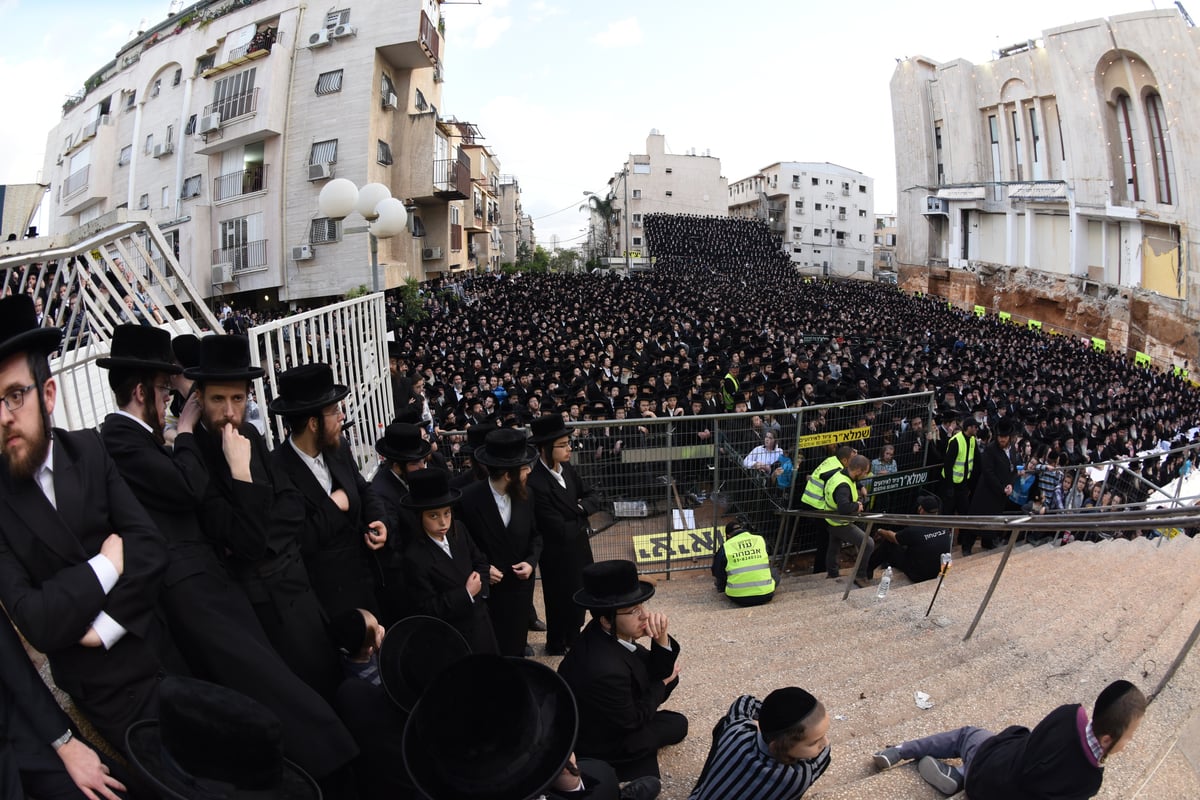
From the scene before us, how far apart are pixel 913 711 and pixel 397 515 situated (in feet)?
9.68

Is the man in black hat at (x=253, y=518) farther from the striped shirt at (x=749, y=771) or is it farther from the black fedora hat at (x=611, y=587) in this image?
the striped shirt at (x=749, y=771)

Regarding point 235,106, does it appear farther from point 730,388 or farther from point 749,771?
point 749,771

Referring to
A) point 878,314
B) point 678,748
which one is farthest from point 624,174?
point 678,748

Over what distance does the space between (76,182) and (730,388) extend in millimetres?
32015

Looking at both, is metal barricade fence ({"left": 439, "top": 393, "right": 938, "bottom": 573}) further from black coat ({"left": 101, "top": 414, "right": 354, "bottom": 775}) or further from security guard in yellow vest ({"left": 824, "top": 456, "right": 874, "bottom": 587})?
black coat ({"left": 101, "top": 414, "right": 354, "bottom": 775})

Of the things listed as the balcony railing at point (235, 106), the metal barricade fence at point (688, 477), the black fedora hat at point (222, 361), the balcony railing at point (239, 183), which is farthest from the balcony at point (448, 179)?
the black fedora hat at point (222, 361)

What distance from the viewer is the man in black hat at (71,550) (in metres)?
1.92

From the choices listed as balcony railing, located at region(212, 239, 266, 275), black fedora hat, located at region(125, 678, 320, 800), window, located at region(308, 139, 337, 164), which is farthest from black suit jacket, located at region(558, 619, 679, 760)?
balcony railing, located at region(212, 239, 266, 275)

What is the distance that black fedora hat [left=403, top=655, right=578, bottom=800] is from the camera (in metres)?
1.93

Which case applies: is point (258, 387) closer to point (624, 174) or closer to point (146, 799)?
point (146, 799)

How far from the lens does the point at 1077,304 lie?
38250mm

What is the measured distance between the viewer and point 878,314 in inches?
1163

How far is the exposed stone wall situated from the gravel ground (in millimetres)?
32100

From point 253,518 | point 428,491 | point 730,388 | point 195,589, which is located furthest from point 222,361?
point 730,388
